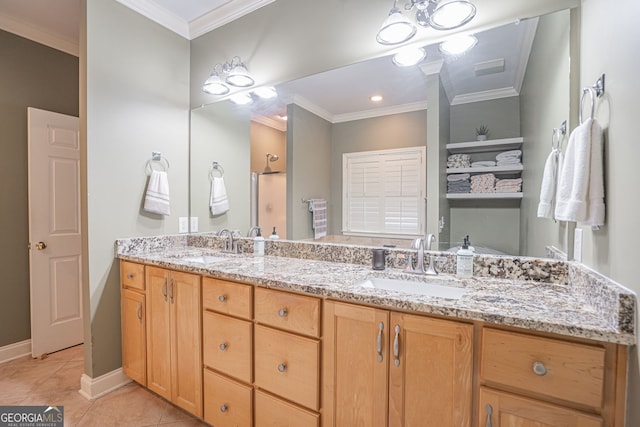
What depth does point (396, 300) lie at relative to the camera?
3.34 ft

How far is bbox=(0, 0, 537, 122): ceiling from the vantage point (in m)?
1.38

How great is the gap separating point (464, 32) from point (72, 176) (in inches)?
122

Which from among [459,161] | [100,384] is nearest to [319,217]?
[459,161]

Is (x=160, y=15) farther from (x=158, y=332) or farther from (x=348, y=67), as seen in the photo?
(x=158, y=332)

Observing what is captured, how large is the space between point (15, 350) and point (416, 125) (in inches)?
135

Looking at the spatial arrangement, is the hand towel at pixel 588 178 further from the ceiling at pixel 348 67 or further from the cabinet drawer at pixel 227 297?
the cabinet drawer at pixel 227 297

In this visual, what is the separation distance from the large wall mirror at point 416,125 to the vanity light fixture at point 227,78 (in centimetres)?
16

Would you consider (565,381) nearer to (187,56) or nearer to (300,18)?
(300,18)

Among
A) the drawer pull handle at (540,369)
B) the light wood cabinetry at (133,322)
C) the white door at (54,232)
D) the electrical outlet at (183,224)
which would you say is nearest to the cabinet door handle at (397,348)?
the drawer pull handle at (540,369)

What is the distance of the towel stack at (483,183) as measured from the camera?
1.44 meters

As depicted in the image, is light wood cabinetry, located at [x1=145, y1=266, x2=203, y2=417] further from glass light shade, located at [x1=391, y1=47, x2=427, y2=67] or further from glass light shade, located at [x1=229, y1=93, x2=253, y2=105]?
glass light shade, located at [x1=391, y1=47, x2=427, y2=67]

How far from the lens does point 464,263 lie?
1.39 meters

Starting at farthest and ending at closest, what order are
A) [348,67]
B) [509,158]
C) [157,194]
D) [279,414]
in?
[157,194]
[348,67]
[509,158]
[279,414]

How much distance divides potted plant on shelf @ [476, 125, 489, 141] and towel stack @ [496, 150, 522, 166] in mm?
111
